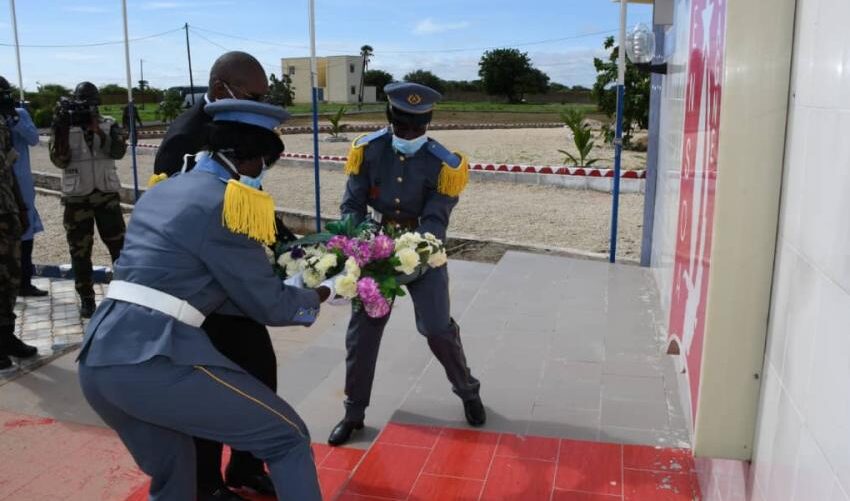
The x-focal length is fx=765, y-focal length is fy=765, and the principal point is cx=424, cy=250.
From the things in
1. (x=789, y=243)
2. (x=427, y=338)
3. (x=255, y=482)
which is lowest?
(x=255, y=482)

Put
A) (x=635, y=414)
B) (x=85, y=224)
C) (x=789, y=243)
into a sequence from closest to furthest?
(x=789, y=243), (x=635, y=414), (x=85, y=224)

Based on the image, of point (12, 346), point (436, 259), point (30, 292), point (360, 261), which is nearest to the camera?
point (360, 261)

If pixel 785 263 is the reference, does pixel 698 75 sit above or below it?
above

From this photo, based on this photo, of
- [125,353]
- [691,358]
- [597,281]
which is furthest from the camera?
[597,281]

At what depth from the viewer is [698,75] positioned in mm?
2967

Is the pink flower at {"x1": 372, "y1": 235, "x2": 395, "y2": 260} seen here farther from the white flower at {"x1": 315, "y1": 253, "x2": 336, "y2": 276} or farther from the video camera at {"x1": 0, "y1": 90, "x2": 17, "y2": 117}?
the video camera at {"x1": 0, "y1": 90, "x2": 17, "y2": 117}

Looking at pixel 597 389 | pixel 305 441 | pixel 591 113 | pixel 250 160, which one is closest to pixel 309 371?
pixel 597 389

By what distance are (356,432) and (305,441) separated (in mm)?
1312

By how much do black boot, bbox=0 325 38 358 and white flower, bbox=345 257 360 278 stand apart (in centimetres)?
→ 316

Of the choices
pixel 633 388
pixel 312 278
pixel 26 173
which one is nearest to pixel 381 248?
pixel 312 278

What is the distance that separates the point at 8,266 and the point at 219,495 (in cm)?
276

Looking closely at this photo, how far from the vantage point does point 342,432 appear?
389cm

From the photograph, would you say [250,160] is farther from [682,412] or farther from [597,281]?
[597,281]

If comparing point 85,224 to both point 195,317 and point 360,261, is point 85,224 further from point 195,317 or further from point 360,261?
point 195,317
